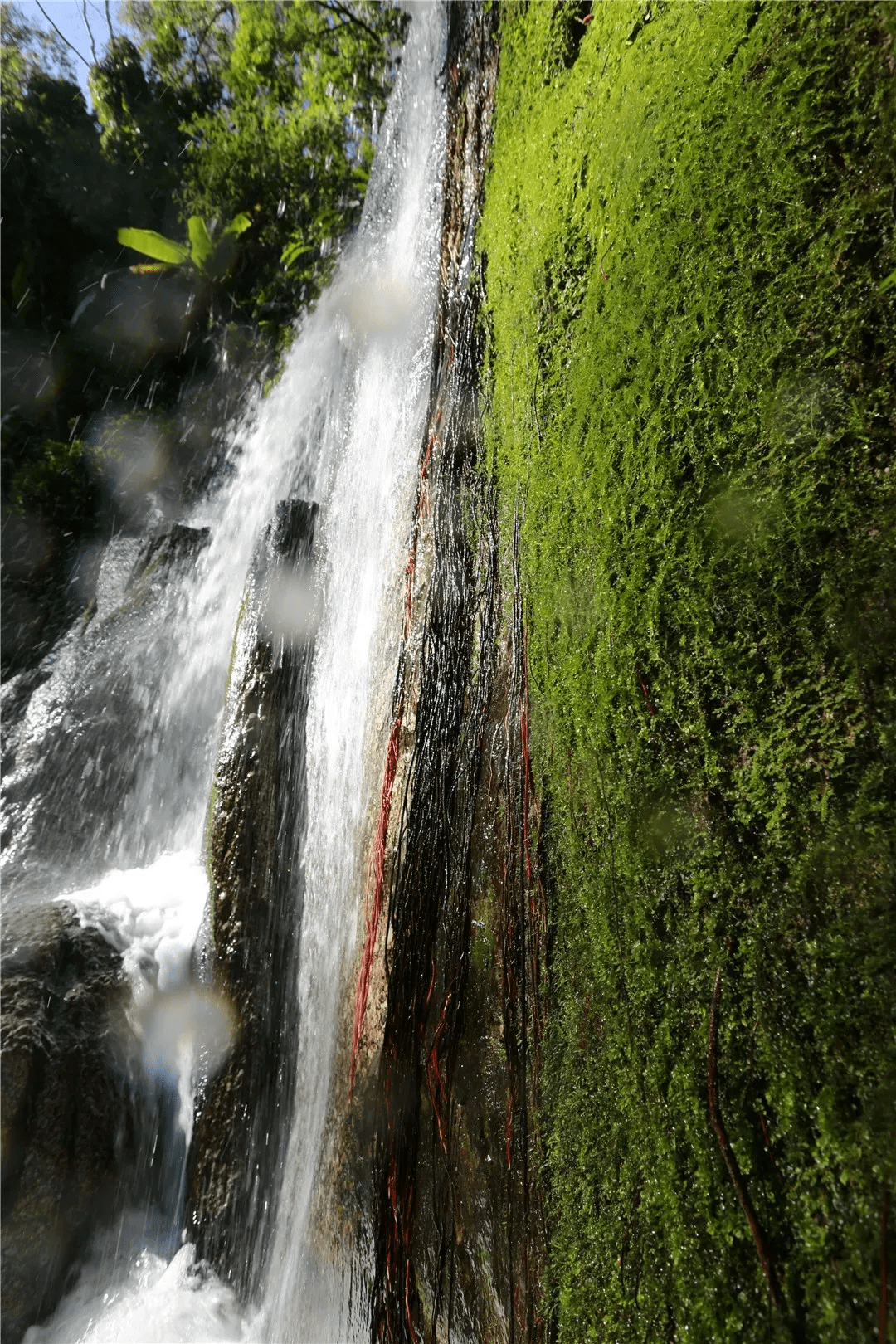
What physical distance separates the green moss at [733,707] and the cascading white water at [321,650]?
1.09 meters

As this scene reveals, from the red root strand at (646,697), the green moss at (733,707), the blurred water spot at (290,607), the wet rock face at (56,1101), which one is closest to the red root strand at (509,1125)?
the green moss at (733,707)

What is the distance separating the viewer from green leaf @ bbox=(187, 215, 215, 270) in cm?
661

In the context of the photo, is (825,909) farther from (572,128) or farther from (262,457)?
(262,457)

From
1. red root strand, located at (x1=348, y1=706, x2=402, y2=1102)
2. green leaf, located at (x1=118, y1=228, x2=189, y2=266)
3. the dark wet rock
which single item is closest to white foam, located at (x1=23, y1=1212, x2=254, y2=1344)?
red root strand, located at (x1=348, y1=706, x2=402, y2=1102)

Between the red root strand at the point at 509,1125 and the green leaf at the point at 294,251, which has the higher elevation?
the green leaf at the point at 294,251

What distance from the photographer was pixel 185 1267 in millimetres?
3078

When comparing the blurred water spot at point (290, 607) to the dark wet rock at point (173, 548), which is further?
the dark wet rock at point (173, 548)

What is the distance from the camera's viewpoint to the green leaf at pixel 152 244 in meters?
6.53

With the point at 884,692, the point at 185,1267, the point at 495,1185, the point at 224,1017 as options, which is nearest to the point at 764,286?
the point at 884,692

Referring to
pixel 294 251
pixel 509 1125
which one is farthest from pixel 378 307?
pixel 509 1125

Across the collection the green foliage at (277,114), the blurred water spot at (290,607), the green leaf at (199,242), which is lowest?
the blurred water spot at (290,607)

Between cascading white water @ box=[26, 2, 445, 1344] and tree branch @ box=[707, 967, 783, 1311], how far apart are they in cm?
148

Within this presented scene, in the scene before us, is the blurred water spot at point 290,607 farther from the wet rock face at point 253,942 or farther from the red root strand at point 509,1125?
the red root strand at point 509,1125

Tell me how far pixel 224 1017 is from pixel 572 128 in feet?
13.4
